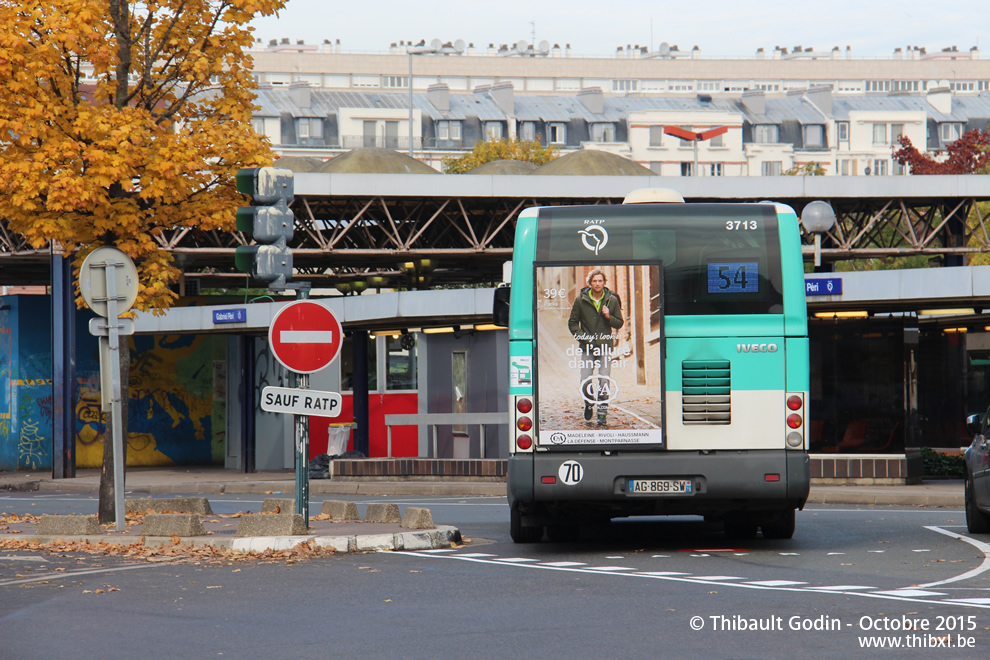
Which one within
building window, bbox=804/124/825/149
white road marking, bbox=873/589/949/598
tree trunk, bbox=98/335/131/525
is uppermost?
building window, bbox=804/124/825/149

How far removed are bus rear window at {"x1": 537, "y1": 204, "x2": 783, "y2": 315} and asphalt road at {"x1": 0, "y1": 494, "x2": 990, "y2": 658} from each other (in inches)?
81.2

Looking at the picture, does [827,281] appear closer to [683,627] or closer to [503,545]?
[503,545]

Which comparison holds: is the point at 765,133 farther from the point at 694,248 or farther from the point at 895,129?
the point at 694,248

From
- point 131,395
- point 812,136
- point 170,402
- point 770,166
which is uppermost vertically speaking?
point 812,136

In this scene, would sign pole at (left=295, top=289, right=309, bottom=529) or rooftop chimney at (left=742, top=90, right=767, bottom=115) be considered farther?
rooftop chimney at (left=742, top=90, right=767, bottom=115)

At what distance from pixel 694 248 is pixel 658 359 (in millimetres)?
950

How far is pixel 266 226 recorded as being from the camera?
1207 cm

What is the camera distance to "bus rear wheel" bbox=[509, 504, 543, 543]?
488 inches

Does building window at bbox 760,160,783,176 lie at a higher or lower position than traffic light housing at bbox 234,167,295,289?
higher

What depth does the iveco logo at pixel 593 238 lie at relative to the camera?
1154 cm

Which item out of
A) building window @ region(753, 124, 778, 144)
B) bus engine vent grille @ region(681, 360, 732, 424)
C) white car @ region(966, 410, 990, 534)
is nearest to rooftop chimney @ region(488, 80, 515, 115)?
building window @ region(753, 124, 778, 144)

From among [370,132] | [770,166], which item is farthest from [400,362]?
[770,166]

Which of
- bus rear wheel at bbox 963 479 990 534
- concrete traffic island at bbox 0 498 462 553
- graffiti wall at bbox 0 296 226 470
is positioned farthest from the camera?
graffiti wall at bbox 0 296 226 470

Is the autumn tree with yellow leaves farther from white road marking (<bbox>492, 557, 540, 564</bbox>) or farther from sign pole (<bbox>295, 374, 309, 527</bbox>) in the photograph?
white road marking (<bbox>492, 557, 540, 564</bbox>)
